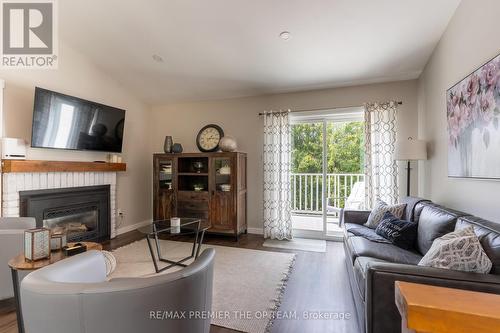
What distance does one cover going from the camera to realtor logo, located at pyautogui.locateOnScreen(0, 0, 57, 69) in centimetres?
279

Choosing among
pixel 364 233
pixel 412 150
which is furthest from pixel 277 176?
pixel 412 150

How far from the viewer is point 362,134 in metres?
3.79

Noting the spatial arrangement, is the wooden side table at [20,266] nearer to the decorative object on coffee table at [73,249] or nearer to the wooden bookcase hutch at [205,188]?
the decorative object on coffee table at [73,249]

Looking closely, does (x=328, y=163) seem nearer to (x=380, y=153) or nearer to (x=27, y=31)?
(x=380, y=153)

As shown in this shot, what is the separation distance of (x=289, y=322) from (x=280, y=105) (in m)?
3.25

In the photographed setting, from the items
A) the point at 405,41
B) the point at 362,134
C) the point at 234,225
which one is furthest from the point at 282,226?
the point at 405,41

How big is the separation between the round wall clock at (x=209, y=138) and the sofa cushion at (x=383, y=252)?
2847 millimetres

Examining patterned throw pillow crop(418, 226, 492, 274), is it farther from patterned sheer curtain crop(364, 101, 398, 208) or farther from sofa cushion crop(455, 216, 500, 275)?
patterned sheer curtain crop(364, 101, 398, 208)

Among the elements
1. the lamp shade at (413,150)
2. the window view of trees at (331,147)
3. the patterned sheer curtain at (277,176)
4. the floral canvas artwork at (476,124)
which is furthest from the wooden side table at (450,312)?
the window view of trees at (331,147)

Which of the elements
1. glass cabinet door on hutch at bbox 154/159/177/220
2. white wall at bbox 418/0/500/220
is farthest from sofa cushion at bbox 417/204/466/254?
glass cabinet door on hutch at bbox 154/159/177/220

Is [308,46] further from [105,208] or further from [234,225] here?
[105,208]

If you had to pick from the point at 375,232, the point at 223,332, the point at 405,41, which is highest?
the point at 405,41

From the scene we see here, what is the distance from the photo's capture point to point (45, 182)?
121 inches

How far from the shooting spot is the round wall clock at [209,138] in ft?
14.2
